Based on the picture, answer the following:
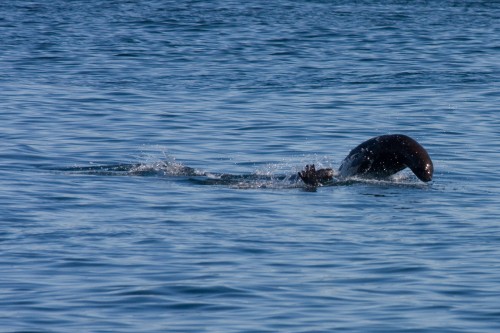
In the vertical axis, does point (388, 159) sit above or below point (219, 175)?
above

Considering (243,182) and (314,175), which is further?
(243,182)

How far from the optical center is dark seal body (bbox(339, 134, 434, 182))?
17.8 meters

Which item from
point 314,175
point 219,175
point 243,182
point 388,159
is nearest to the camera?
point 314,175

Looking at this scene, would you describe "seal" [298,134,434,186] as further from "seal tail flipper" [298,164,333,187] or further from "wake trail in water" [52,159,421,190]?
"wake trail in water" [52,159,421,190]

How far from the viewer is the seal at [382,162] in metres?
17.8

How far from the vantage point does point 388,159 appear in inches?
717

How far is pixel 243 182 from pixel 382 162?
1812mm

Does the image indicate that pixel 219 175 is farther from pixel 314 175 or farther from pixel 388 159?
pixel 388 159

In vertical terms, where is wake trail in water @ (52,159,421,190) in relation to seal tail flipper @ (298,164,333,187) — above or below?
below

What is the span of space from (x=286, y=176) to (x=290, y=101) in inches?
291

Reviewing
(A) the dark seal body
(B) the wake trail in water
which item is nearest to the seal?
(A) the dark seal body

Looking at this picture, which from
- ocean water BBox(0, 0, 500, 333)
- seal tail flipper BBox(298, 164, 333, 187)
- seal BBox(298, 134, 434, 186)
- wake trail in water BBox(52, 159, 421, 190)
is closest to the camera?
ocean water BBox(0, 0, 500, 333)

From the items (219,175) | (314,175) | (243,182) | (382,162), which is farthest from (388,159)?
(219,175)

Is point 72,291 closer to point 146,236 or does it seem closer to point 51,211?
point 146,236
